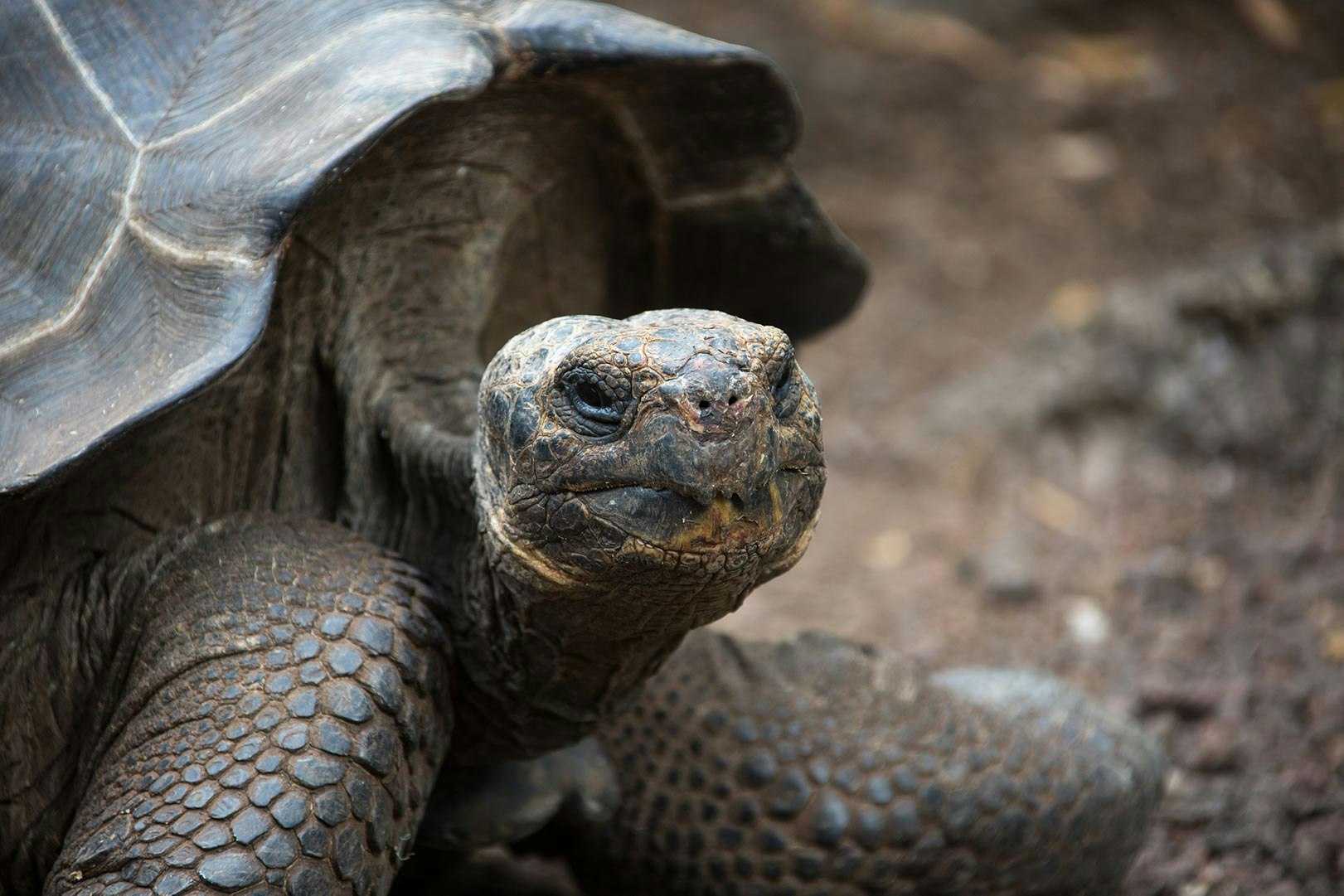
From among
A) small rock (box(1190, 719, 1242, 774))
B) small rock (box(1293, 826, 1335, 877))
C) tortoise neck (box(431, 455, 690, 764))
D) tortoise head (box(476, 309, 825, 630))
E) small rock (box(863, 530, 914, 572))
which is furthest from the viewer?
small rock (box(863, 530, 914, 572))

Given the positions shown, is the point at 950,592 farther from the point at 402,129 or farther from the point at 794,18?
the point at 794,18

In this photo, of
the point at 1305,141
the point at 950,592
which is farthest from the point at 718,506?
the point at 1305,141

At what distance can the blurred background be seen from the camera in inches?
130

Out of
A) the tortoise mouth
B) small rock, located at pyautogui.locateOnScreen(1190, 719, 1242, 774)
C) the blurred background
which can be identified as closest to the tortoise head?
the tortoise mouth

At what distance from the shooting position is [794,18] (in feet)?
19.2

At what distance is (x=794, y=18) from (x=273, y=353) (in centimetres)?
421

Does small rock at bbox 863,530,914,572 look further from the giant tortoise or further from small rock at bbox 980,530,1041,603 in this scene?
the giant tortoise

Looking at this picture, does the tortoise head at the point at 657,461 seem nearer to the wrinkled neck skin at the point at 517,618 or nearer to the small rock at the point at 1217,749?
the wrinkled neck skin at the point at 517,618

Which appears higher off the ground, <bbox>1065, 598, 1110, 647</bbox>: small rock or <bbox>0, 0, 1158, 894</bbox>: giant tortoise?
<bbox>0, 0, 1158, 894</bbox>: giant tortoise

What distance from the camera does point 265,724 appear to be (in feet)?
5.92

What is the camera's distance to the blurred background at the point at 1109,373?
3.31m

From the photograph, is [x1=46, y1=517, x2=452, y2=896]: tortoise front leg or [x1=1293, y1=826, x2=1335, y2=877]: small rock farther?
[x1=1293, y1=826, x2=1335, y2=877]: small rock

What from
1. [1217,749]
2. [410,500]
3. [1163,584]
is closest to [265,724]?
[410,500]

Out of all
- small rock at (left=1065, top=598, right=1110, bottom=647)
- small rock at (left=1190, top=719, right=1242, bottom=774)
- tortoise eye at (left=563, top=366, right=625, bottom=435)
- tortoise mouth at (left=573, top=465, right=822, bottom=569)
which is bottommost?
small rock at (left=1065, top=598, right=1110, bottom=647)
